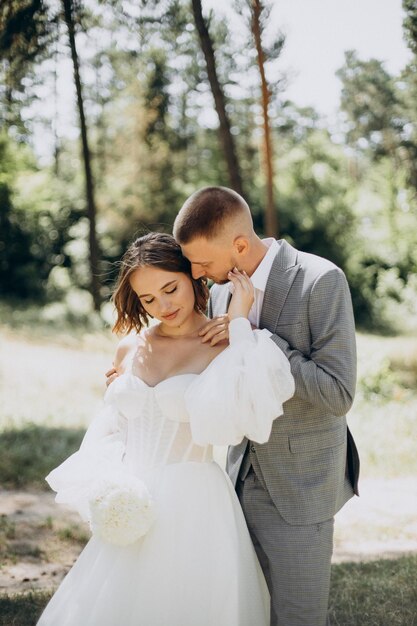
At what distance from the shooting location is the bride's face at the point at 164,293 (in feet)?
9.58

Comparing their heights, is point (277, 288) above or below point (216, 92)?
below

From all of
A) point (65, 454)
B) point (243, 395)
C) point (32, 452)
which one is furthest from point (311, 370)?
point (32, 452)

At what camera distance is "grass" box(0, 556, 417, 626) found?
3.88 m

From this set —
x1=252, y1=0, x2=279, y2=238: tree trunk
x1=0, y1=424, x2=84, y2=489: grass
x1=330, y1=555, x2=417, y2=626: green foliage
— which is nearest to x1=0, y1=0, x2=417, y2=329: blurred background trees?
x1=252, y1=0, x2=279, y2=238: tree trunk

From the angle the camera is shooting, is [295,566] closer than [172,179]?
Yes

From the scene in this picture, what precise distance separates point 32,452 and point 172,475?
4979mm

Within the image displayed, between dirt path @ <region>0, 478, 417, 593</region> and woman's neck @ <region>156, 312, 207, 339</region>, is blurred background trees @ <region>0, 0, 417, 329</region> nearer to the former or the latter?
dirt path @ <region>0, 478, 417, 593</region>

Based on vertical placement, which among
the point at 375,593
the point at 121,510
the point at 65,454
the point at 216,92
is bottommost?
the point at 65,454

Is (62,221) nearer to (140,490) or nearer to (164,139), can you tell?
(164,139)

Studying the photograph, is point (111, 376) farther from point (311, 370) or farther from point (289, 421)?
point (311, 370)

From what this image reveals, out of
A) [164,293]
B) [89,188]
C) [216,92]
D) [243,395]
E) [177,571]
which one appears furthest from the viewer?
[89,188]

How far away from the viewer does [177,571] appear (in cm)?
273

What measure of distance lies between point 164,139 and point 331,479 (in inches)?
761

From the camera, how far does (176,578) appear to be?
272 centimetres
